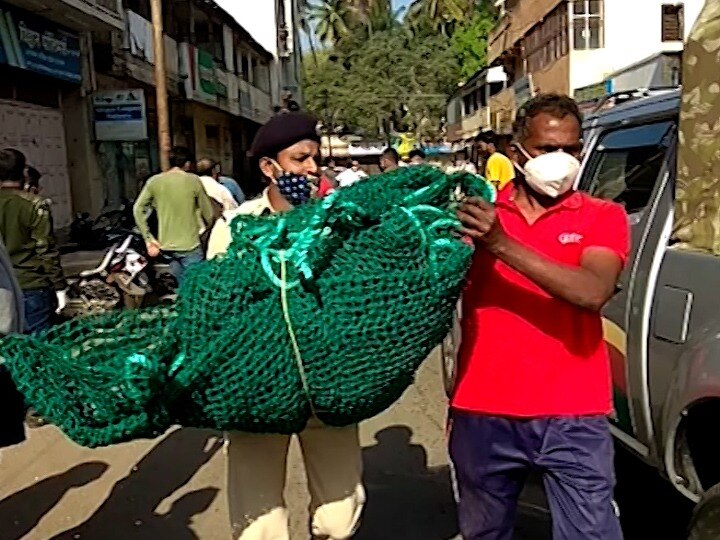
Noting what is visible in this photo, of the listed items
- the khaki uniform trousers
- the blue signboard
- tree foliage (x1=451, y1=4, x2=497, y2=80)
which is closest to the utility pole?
the blue signboard

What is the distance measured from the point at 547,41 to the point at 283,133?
3372 cm

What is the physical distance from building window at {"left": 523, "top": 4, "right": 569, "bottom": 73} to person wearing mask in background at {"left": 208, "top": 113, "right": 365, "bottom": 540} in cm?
2938

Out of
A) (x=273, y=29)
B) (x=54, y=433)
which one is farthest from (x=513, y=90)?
(x=54, y=433)

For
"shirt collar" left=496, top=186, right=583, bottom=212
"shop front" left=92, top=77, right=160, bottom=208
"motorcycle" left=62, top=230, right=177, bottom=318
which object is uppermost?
"shop front" left=92, top=77, right=160, bottom=208

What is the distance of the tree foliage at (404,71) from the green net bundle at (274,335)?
6042 cm

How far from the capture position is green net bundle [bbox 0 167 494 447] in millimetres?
2414

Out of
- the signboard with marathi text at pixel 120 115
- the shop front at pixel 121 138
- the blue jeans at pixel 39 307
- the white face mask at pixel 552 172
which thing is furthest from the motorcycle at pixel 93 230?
the white face mask at pixel 552 172

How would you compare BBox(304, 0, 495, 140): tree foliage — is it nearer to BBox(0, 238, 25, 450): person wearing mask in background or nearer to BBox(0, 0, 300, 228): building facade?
BBox(0, 0, 300, 228): building facade

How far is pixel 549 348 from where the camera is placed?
2754 millimetres

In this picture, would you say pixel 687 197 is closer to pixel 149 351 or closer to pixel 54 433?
pixel 149 351

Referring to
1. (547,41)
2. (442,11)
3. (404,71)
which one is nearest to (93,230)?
(547,41)

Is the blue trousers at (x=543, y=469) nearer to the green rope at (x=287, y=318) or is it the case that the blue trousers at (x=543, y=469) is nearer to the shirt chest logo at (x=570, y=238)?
the shirt chest logo at (x=570, y=238)

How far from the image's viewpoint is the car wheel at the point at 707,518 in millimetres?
2840

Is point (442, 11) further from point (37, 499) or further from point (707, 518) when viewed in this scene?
point (707, 518)
